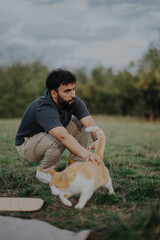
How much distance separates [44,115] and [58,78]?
0.54 metres

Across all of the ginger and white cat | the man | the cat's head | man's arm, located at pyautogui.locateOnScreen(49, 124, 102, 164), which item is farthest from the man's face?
the cat's head

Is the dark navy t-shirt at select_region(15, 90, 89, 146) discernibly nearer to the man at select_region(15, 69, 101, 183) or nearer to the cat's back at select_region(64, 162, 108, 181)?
the man at select_region(15, 69, 101, 183)

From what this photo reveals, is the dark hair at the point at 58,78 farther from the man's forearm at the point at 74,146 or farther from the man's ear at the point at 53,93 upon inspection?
the man's forearm at the point at 74,146

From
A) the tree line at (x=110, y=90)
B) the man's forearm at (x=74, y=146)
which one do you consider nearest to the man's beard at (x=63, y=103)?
the man's forearm at (x=74, y=146)

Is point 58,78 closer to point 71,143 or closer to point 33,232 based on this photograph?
point 71,143

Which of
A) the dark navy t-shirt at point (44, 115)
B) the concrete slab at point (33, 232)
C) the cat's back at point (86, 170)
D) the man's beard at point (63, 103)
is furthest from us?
Result: the man's beard at point (63, 103)

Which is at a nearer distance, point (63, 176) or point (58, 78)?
point (63, 176)

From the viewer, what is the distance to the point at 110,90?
85.1 ft

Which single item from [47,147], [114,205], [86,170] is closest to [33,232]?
[86,170]

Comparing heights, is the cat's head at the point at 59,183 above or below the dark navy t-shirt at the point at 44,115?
below

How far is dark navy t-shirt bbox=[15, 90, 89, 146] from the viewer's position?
3.67 m

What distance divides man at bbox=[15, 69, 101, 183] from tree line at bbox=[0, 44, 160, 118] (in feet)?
53.7

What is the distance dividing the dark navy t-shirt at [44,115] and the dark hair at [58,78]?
20 centimetres

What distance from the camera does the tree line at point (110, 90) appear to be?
20734 millimetres
